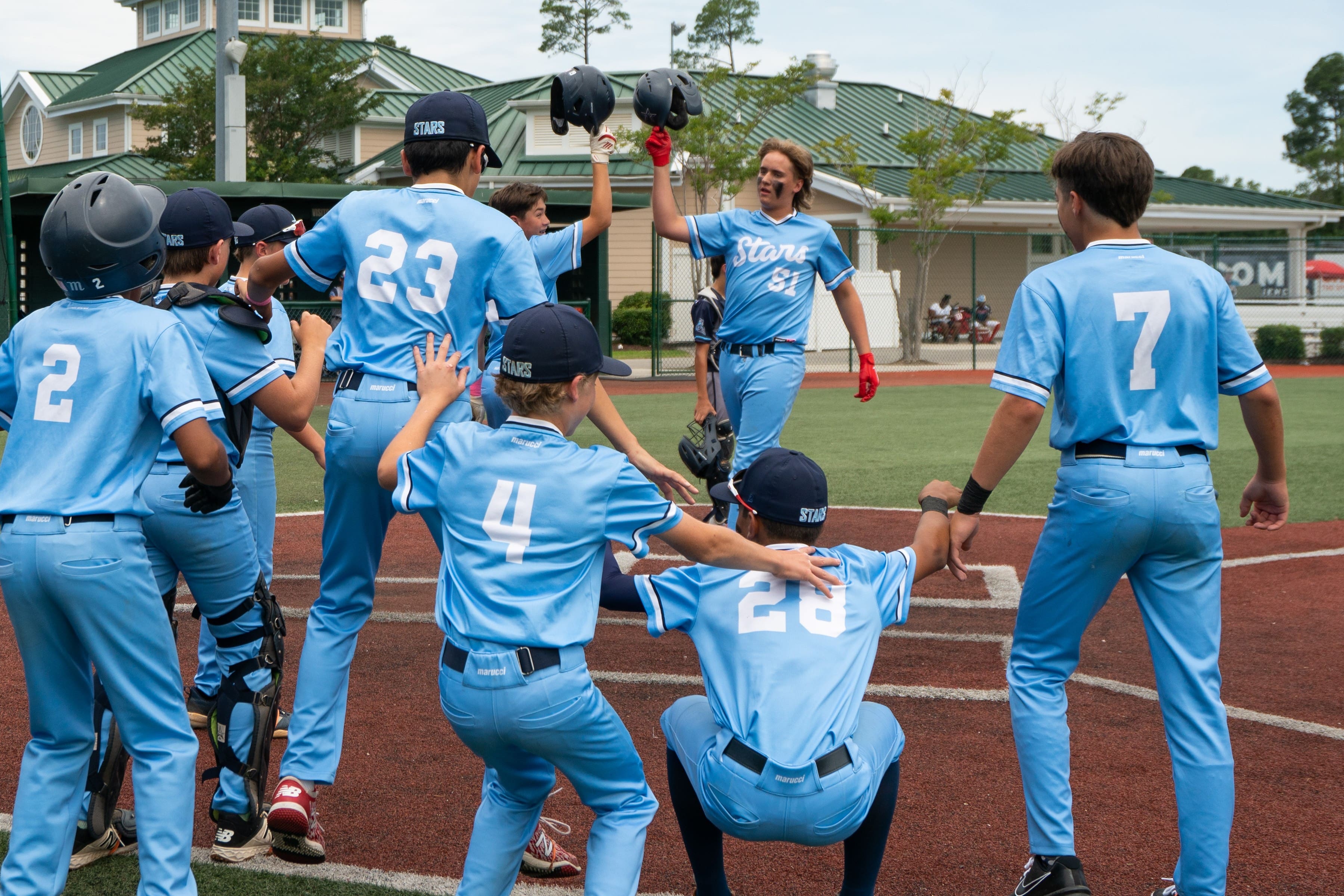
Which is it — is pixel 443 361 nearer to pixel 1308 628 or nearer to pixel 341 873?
pixel 341 873

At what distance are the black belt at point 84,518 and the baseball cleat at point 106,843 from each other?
1.14 metres

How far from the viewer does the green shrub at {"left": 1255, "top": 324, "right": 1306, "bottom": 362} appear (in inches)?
1117

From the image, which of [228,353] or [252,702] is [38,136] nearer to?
[228,353]

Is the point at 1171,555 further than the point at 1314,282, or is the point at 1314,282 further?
the point at 1314,282

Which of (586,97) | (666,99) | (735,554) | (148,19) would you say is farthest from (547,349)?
(148,19)

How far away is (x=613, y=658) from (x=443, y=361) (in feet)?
8.91

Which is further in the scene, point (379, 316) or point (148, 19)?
point (148, 19)

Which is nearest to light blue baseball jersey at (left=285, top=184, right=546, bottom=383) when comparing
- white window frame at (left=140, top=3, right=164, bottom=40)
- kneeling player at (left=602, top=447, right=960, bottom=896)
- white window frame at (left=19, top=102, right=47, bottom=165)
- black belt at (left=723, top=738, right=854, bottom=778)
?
kneeling player at (left=602, top=447, right=960, bottom=896)

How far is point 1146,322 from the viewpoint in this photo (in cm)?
348

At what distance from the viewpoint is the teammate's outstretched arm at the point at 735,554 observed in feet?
9.82

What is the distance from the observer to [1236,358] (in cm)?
363

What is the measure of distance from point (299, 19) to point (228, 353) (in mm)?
49915

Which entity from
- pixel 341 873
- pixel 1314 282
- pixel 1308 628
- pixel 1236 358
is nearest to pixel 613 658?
pixel 341 873

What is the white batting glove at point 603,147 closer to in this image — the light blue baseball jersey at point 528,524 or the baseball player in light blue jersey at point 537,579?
the baseball player in light blue jersey at point 537,579
